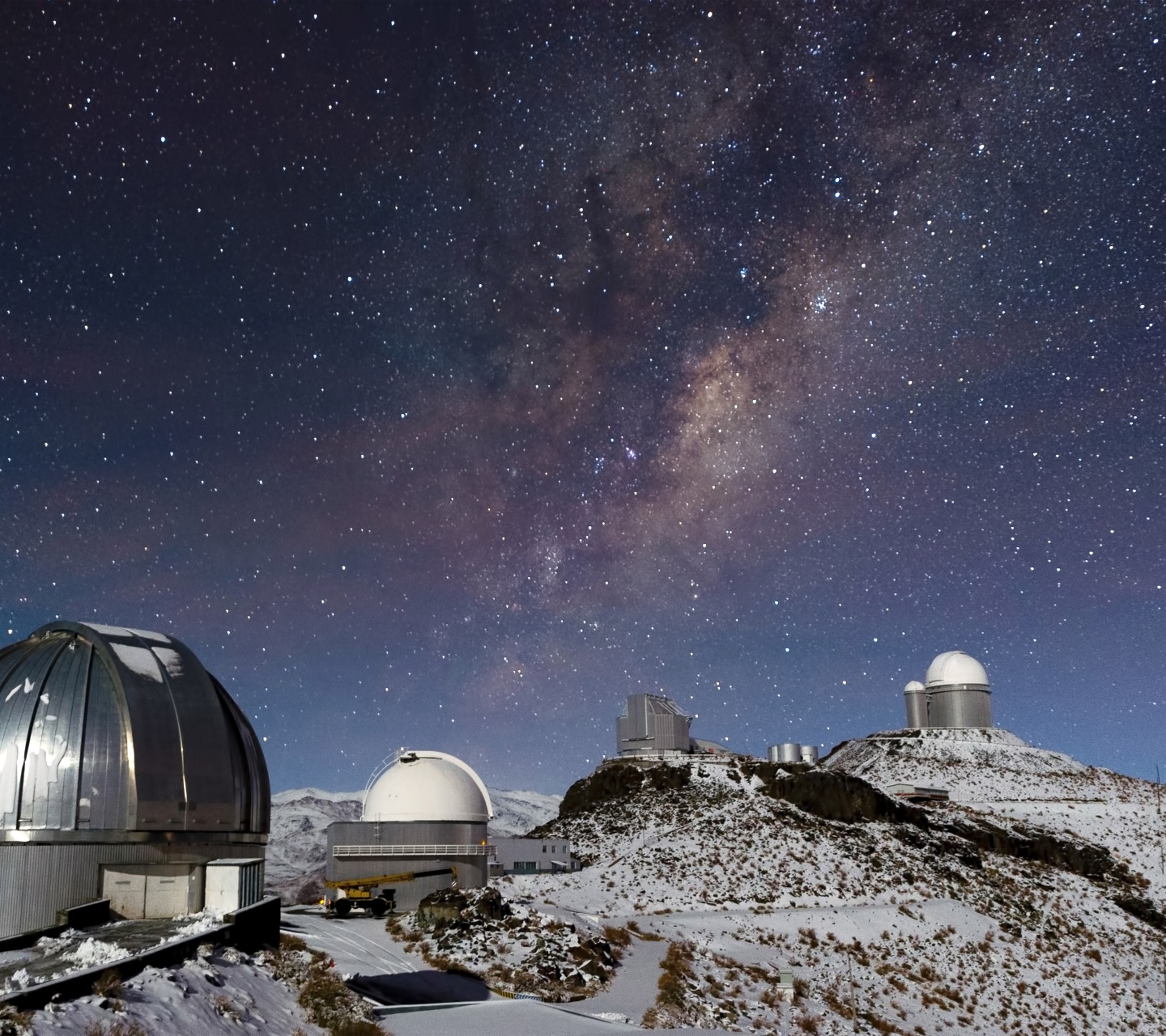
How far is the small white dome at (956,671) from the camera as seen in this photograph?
75938mm

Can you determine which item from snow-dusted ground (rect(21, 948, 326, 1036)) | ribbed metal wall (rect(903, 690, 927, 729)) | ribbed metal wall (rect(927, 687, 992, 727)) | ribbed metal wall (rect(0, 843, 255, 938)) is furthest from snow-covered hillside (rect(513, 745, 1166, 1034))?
ribbed metal wall (rect(903, 690, 927, 729))

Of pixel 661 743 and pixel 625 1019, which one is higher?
pixel 661 743

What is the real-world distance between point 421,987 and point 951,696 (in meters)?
65.4

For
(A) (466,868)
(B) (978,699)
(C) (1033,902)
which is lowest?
(C) (1033,902)

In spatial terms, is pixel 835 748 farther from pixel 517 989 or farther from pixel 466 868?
pixel 517 989

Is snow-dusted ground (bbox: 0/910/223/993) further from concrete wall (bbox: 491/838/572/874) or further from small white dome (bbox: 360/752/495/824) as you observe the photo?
concrete wall (bbox: 491/838/572/874)

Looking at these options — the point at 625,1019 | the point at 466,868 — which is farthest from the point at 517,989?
the point at 466,868

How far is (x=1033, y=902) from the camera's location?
44.2 meters

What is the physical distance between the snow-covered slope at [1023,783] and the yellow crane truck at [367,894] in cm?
3349

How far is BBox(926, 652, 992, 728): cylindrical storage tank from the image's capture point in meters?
75.4

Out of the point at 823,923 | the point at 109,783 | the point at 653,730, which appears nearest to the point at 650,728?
the point at 653,730

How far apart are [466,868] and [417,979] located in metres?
17.8

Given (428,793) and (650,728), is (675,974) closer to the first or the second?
(428,793)

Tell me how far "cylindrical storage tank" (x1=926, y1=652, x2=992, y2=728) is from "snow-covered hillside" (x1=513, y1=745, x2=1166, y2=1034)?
66.9ft
